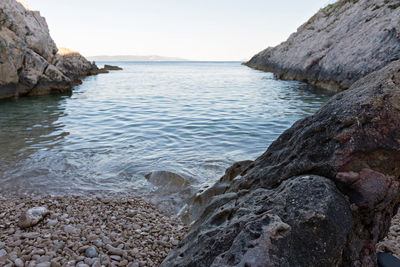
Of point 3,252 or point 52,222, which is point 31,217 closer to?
point 52,222

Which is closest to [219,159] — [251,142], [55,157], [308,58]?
[251,142]

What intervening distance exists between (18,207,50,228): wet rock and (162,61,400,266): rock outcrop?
2284 mm

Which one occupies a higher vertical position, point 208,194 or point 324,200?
point 324,200

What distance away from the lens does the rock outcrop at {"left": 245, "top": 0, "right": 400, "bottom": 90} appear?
1591 cm

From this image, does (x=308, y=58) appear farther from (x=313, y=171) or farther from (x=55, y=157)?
(x=313, y=171)

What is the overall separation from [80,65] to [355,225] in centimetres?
4821

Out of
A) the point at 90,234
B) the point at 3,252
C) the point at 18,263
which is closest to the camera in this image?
the point at 18,263

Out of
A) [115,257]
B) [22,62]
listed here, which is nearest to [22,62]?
[22,62]

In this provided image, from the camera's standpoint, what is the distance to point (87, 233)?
12.3 ft

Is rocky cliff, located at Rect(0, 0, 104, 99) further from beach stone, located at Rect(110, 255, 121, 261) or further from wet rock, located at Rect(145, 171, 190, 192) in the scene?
beach stone, located at Rect(110, 255, 121, 261)

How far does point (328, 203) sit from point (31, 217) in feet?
12.6

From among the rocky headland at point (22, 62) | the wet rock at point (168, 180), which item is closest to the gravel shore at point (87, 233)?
the wet rock at point (168, 180)

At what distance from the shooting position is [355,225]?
Answer: 232 cm

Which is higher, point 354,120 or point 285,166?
point 354,120
